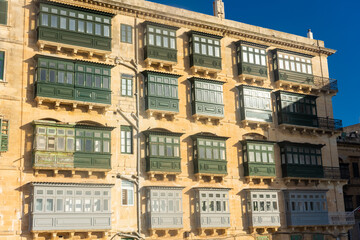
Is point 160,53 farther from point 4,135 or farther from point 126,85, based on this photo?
point 4,135

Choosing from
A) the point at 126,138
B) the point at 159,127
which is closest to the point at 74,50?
the point at 126,138

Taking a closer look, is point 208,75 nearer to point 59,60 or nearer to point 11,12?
point 59,60

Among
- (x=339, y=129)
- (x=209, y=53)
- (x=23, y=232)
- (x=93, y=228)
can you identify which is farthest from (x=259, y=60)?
(x=23, y=232)

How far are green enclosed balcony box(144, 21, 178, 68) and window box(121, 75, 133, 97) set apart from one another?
1.94 meters

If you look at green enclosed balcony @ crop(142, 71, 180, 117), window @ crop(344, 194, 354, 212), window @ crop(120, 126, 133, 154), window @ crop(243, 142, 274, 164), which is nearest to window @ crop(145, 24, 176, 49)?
green enclosed balcony @ crop(142, 71, 180, 117)

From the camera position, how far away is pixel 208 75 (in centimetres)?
3700

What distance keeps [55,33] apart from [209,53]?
12.1 metres

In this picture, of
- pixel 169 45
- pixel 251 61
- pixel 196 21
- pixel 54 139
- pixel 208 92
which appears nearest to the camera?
pixel 54 139

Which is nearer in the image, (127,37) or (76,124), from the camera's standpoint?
(76,124)

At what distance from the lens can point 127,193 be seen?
32.0 metres

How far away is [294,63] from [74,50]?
19653 millimetres

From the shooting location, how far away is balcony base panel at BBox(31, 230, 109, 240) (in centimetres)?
2803

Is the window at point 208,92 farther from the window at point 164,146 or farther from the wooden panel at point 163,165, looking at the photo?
the wooden panel at point 163,165

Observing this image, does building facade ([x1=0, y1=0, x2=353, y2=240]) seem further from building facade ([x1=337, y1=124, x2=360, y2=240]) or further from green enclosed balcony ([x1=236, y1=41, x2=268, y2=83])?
building facade ([x1=337, y1=124, x2=360, y2=240])
